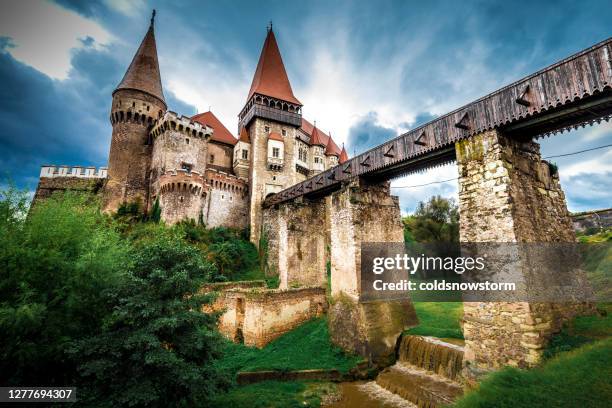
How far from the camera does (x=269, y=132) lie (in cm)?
3117

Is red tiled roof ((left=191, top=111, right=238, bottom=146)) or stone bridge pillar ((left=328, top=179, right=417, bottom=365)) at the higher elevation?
red tiled roof ((left=191, top=111, right=238, bottom=146))

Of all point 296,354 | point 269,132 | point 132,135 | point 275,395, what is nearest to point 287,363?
point 296,354

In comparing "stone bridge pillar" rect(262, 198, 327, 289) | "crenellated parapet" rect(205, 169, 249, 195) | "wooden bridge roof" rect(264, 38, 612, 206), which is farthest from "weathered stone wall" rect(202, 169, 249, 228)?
"wooden bridge roof" rect(264, 38, 612, 206)

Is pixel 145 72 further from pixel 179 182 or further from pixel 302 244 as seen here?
pixel 302 244

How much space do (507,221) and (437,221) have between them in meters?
20.9

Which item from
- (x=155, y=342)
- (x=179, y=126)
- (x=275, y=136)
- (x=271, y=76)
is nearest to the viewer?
(x=155, y=342)

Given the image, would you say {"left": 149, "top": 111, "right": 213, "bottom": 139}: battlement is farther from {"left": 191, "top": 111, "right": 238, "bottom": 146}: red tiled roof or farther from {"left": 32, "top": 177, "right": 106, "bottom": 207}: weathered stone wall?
{"left": 32, "top": 177, "right": 106, "bottom": 207}: weathered stone wall

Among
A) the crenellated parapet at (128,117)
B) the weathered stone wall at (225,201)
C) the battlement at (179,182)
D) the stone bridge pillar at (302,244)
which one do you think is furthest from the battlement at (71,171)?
the stone bridge pillar at (302,244)

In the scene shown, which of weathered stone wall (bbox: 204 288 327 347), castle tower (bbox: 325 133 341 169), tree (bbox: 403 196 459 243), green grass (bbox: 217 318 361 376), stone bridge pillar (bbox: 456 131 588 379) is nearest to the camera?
stone bridge pillar (bbox: 456 131 588 379)

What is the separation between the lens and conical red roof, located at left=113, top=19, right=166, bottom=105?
91.7ft

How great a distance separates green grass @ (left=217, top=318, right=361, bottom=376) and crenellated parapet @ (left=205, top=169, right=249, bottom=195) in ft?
57.9

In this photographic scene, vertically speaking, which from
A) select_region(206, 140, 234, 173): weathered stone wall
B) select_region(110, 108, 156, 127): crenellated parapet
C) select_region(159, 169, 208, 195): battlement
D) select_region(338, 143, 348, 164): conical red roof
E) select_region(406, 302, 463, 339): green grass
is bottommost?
select_region(406, 302, 463, 339): green grass

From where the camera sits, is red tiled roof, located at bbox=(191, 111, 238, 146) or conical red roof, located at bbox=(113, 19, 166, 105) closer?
conical red roof, located at bbox=(113, 19, 166, 105)

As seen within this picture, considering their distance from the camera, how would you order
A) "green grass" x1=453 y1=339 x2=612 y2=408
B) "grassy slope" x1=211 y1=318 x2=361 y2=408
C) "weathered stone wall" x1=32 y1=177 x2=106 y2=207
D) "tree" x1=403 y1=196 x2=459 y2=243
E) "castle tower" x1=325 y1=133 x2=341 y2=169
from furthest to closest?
1. "castle tower" x1=325 y1=133 x2=341 y2=169
2. "weathered stone wall" x1=32 y1=177 x2=106 y2=207
3. "tree" x1=403 y1=196 x2=459 y2=243
4. "grassy slope" x1=211 y1=318 x2=361 y2=408
5. "green grass" x1=453 y1=339 x2=612 y2=408
